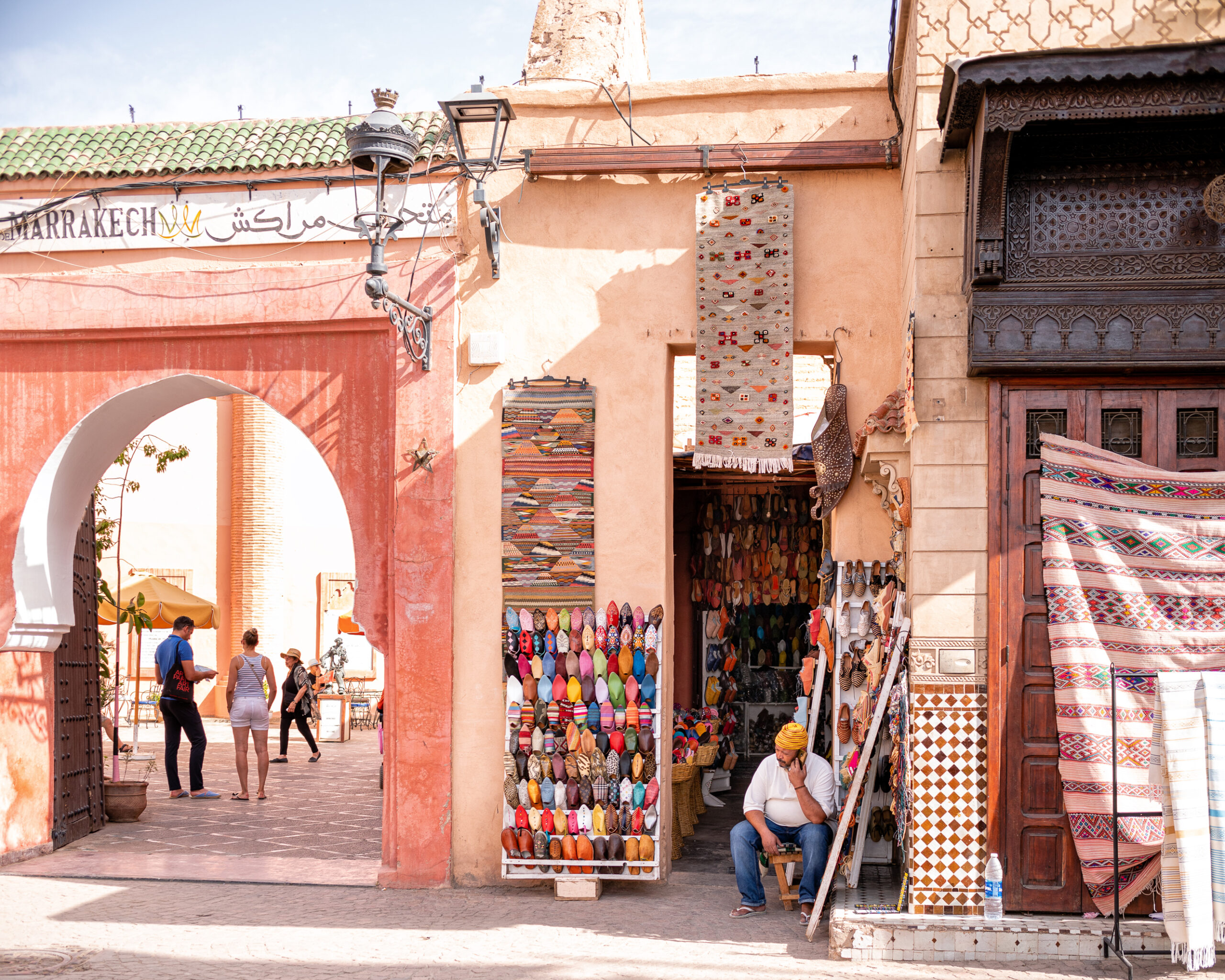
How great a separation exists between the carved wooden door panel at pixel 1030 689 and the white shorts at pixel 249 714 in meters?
7.10

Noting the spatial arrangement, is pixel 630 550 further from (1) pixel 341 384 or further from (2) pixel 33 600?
(2) pixel 33 600

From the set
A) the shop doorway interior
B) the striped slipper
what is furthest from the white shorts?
the striped slipper

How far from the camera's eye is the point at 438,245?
7707 millimetres

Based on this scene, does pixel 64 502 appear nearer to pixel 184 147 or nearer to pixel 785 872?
pixel 184 147

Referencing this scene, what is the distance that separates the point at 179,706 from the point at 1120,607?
27.4 ft

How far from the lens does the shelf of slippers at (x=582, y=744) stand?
714 cm

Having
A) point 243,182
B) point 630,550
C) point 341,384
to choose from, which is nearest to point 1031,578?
point 630,550

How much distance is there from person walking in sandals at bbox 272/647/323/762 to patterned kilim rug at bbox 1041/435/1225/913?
9294 millimetres

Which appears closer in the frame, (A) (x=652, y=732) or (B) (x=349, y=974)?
(B) (x=349, y=974)

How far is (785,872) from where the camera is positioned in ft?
22.5

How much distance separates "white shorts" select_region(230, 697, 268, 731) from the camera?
10.9m

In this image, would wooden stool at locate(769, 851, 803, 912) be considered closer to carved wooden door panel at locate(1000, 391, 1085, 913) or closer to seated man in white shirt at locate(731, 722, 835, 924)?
seated man in white shirt at locate(731, 722, 835, 924)

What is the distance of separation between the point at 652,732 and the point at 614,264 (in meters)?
2.95

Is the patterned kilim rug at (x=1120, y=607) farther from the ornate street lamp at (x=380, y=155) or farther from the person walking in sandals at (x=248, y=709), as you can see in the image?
the person walking in sandals at (x=248, y=709)
